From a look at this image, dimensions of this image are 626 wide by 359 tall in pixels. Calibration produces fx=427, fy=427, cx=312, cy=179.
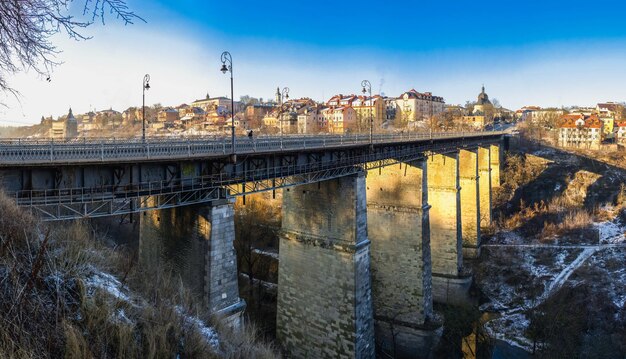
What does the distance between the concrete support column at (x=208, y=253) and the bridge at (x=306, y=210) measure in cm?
4

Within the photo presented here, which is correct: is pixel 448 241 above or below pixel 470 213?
below

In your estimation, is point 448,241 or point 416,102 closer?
point 448,241

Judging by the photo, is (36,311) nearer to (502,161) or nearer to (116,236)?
(116,236)

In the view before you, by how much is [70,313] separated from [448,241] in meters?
27.6

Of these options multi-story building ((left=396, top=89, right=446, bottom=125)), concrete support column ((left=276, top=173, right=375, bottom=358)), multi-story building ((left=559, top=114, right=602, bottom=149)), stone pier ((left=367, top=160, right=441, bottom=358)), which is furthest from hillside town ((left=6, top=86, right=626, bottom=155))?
concrete support column ((left=276, top=173, right=375, bottom=358))

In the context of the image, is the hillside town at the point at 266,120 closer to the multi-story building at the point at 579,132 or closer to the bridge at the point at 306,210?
the multi-story building at the point at 579,132

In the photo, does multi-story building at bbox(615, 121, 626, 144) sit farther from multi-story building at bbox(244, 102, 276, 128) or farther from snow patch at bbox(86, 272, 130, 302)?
snow patch at bbox(86, 272, 130, 302)

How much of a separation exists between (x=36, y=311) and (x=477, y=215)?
35863 mm

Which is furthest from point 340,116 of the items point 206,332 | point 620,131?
point 206,332

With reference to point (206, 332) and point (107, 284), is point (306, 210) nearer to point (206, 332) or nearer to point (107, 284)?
point (206, 332)

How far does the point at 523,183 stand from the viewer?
52406 millimetres

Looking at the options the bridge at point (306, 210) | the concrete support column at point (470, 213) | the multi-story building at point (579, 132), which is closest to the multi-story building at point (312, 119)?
Result: the concrete support column at point (470, 213)

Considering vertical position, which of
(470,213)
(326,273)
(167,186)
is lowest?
(326,273)

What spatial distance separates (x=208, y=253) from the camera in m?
12.6
